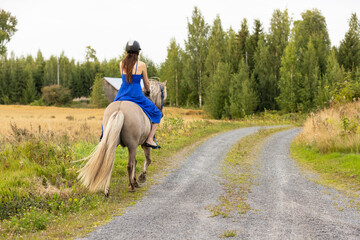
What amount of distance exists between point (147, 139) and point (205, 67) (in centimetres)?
4108

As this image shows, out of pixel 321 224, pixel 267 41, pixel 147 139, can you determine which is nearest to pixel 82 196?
pixel 147 139

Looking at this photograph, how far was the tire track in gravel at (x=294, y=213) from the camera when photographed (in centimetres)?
415

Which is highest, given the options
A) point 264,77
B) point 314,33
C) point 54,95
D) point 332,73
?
point 314,33

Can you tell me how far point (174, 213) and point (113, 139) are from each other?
169cm

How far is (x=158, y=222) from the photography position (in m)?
4.64

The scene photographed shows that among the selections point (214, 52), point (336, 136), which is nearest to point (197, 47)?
point (214, 52)

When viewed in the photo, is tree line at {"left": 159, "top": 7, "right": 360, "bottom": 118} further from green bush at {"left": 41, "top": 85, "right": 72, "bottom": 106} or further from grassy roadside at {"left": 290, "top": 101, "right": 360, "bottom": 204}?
green bush at {"left": 41, "top": 85, "right": 72, "bottom": 106}

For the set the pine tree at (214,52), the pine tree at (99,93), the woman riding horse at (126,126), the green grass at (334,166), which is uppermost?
the pine tree at (214,52)

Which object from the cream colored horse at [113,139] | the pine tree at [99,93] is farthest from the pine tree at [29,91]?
the cream colored horse at [113,139]

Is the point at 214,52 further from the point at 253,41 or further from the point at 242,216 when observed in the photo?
the point at 242,216

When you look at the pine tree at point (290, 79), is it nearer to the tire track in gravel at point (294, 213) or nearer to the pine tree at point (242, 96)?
the pine tree at point (242, 96)

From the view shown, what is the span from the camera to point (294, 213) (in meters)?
5.06

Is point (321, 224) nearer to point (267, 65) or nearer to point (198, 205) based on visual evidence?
point (198, 205)

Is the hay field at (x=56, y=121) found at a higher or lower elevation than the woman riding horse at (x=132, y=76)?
lower
